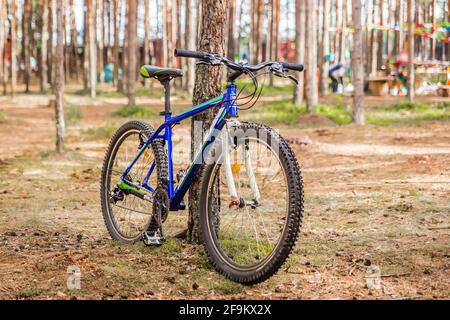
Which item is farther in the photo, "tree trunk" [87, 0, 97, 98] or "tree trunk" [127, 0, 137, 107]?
"tree trunk" [87, 0, 97, 98]

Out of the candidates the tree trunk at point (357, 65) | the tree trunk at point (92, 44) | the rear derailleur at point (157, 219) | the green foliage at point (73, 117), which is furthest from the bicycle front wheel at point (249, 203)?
the tree trunk at point (92, 44)

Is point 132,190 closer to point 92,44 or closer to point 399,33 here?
point 92,44

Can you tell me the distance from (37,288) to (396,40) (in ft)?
108

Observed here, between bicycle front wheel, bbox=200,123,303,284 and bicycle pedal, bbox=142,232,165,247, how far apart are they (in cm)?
43

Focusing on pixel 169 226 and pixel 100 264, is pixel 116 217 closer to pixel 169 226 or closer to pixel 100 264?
pixel 169 226

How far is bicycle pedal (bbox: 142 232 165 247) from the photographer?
5.22 meters

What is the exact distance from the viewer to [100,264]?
4926mm

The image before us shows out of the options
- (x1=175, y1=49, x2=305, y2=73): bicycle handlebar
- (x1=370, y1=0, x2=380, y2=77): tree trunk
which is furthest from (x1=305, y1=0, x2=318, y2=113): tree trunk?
(x1=370, y1=0, x2=380, y2=77): tree trunk

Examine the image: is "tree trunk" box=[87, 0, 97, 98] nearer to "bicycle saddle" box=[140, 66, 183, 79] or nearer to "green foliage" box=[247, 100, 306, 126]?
"green foliage" box=[247, 100, 306, 126]

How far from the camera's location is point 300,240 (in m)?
5.72

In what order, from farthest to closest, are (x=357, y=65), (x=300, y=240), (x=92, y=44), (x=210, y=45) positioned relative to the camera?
(x=92, y=44)
(x=357, y=65)
(x=300, y=240)
(x=210, y=45)

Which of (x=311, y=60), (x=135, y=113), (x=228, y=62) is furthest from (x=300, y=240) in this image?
(x=135, y=113)

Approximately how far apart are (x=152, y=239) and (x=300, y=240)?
1.19 m
